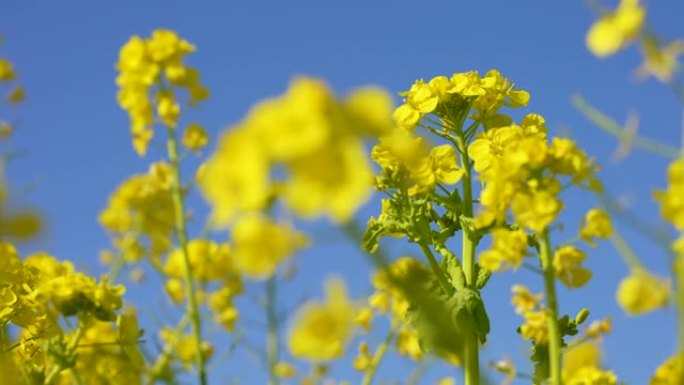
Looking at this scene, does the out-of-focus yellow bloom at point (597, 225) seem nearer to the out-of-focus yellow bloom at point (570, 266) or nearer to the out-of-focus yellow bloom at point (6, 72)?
the out-of-focus yellow bloom at point (570, 266)

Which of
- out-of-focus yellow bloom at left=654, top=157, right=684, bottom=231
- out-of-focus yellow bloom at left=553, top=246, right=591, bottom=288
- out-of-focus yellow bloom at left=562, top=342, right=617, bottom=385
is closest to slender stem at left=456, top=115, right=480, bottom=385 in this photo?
out-of-focus yellow bloom at left=562, top=342, right=617, bottom=385

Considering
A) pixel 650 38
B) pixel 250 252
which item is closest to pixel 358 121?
pixel 250 252

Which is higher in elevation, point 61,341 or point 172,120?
point 172,120

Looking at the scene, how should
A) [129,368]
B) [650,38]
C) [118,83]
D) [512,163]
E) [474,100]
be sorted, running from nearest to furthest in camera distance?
[650,38]
[512,163]
[129,368]
[118,83]
[474,100]

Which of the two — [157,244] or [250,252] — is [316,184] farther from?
[157,244]

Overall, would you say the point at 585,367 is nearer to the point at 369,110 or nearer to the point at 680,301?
the point at 680,301

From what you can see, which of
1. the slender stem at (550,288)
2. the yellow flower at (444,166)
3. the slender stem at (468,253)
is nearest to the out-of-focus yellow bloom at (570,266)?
the slender stem at (550,288)

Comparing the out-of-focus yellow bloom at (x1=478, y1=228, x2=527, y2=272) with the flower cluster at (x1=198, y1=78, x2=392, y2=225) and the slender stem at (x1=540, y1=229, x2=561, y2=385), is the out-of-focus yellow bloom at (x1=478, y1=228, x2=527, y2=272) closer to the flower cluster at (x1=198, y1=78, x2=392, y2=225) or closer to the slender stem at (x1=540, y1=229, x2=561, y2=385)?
the slender stem at (x1=540, y1=229, x2=561, y2=385)
